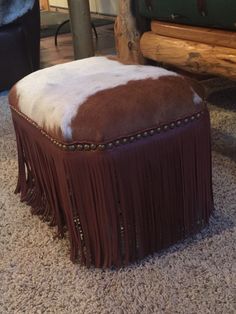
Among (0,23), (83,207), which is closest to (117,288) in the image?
(83,207)

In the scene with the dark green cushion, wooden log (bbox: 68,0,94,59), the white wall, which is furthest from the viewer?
the white wall

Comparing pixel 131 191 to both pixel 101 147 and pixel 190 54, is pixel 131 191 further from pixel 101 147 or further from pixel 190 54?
pixel 190 54

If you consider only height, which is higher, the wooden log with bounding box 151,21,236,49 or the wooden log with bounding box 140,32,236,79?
the wooden log with bounding box 151,21,236,49

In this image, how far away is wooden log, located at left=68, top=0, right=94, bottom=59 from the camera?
2.43 m

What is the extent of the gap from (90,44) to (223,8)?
4.46 feet

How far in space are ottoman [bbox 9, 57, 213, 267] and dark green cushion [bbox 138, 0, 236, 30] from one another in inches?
12.0

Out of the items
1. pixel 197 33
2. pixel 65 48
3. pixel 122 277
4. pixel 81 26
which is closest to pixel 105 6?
pixel 65 48

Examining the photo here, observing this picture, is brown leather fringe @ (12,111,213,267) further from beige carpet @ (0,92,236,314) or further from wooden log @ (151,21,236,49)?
wooden log @ (151,21,236,49)

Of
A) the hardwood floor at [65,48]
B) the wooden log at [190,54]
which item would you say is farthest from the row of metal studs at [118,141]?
the hardwood floor at [65,48]

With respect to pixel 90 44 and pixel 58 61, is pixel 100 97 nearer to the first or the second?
pixel 90 44

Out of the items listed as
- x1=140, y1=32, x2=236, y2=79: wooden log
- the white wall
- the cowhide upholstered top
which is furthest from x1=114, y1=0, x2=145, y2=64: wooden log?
the white wall

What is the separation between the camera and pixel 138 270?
3.15ft

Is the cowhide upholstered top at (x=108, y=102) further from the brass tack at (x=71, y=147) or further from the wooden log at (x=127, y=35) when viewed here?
the wooden log at (x=127, y=35)

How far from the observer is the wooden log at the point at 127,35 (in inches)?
64.7
